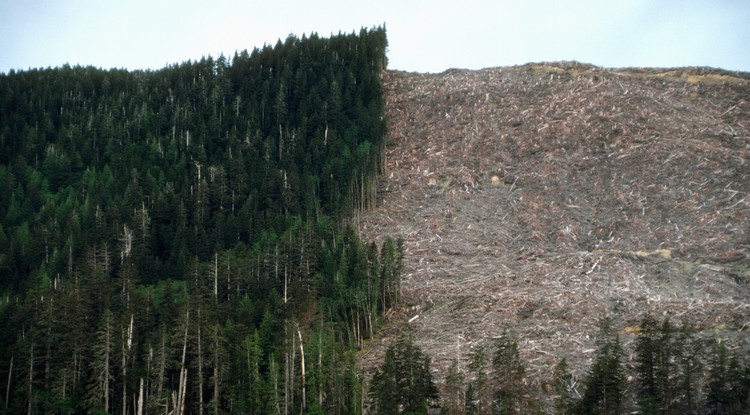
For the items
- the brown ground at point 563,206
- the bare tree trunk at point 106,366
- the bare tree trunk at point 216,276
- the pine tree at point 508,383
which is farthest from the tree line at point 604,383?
the bare tree trunk at point 216,276

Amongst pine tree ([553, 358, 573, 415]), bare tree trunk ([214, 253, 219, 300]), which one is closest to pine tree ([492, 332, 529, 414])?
pine tree ([553, 358, 573, 415])

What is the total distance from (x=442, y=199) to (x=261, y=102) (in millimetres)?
37975

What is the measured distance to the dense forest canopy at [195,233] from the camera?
53.8 metres

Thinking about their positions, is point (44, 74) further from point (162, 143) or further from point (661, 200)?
point (661, 200)

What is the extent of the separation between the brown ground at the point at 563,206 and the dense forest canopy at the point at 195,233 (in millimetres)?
4018

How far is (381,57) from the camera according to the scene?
368 ft

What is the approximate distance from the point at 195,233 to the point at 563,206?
31369mm

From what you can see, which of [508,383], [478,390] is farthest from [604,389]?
[478,390]

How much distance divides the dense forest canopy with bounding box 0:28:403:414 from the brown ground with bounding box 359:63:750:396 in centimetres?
402

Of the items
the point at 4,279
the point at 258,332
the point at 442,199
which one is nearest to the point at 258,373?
the point at 258,332

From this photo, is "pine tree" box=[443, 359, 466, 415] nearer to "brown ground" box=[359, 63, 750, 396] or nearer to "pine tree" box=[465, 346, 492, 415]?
"pine tree" box=[465, 346, 492, 415]

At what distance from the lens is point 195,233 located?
3226 inches

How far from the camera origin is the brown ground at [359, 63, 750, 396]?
55625 mm

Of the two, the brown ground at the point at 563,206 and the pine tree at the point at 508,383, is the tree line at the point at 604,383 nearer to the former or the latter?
the pine tree at the point at 508,383
